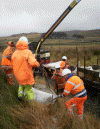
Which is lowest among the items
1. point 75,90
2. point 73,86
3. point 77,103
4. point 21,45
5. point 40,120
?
point 77,103

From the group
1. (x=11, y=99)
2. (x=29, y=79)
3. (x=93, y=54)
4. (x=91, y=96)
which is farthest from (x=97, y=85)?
(x=93, y=54)

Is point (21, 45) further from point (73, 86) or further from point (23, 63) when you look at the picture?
point (73, 86)

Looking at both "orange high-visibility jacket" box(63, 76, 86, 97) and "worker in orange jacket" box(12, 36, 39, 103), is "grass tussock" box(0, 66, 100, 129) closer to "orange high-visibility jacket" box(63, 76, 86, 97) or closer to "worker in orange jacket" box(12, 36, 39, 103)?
"worker in orange jacket" box(12, 36, 39, 103)

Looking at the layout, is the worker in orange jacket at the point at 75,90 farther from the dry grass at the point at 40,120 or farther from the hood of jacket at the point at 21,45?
the hood of jacket at the point at 21,45

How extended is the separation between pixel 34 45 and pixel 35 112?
613 centimetres

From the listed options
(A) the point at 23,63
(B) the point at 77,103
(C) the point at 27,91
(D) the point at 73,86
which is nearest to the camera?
(A) the point at 23,63

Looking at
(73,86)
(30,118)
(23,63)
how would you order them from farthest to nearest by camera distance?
(73,86), (23,63), (30,118)

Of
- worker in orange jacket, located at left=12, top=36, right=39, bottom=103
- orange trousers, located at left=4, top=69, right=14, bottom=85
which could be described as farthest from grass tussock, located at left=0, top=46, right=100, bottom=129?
orange trousers, located at left=4, top=69, right=14, bottom=85

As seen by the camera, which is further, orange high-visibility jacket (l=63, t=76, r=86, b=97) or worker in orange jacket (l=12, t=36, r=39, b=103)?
orange high-visibility jacket (l=63, t=76, r=86, b=97)

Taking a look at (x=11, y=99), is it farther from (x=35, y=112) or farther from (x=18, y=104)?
(x=35, y=112)

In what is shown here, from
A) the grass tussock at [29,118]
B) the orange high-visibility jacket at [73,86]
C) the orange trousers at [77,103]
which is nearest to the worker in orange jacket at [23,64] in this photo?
the grass tussock at [29,118]

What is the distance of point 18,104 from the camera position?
271 cm

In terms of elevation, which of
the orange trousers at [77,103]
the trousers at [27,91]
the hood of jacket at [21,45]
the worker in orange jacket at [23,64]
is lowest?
the orange trousers at [77,103]

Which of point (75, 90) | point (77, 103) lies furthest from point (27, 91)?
point (77, 103)
